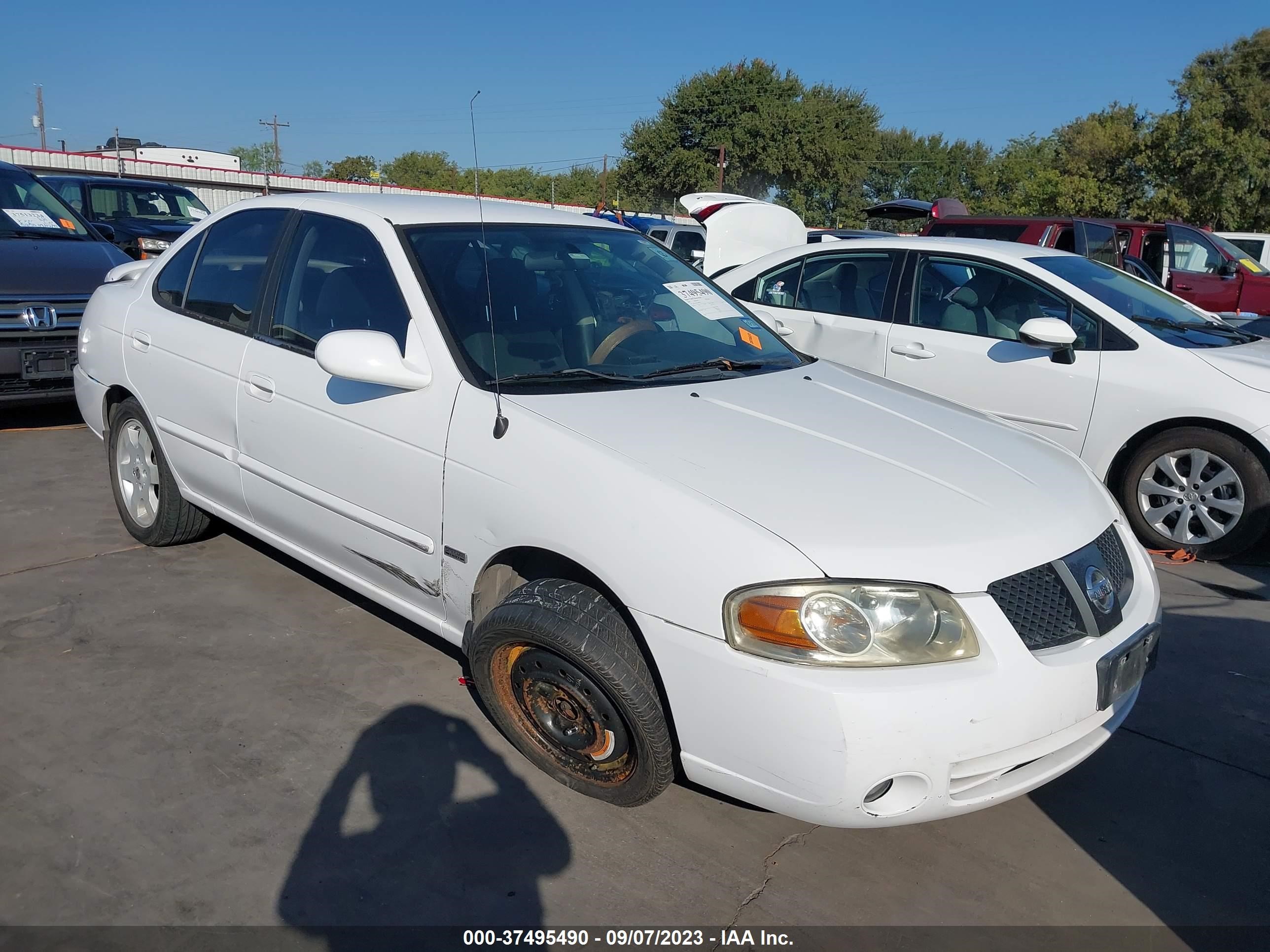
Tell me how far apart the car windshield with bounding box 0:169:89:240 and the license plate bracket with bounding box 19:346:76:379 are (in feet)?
4.00

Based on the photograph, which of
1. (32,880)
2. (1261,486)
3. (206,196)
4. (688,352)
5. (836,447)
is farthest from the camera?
(206,196)

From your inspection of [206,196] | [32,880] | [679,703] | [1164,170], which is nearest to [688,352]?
[679,703]

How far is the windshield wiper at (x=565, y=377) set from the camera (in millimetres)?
3061

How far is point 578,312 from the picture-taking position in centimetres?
349

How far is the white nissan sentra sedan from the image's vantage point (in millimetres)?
2346

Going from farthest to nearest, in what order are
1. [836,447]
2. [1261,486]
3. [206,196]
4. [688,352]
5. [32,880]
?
[206,196] < [1261,486] < [688,352] < [836,447] < [32,880]

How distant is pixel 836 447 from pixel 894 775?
96 centimetres

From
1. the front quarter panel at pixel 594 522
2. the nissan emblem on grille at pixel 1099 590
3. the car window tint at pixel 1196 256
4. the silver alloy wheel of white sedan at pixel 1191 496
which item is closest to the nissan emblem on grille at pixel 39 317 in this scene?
the front quarter panel at pixel 594 522

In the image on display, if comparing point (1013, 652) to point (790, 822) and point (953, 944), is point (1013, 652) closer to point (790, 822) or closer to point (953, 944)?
point (953, 944)

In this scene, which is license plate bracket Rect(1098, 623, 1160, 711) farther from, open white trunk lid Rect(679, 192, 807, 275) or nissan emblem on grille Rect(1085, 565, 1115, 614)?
open white trunk lid Rect(679, 192, 807, 275)

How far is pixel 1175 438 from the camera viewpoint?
17.0ft

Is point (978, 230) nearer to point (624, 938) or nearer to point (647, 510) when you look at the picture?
point (647, 510)

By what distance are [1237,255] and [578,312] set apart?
11987 millimetres

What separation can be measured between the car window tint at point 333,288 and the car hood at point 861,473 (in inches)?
29.4
